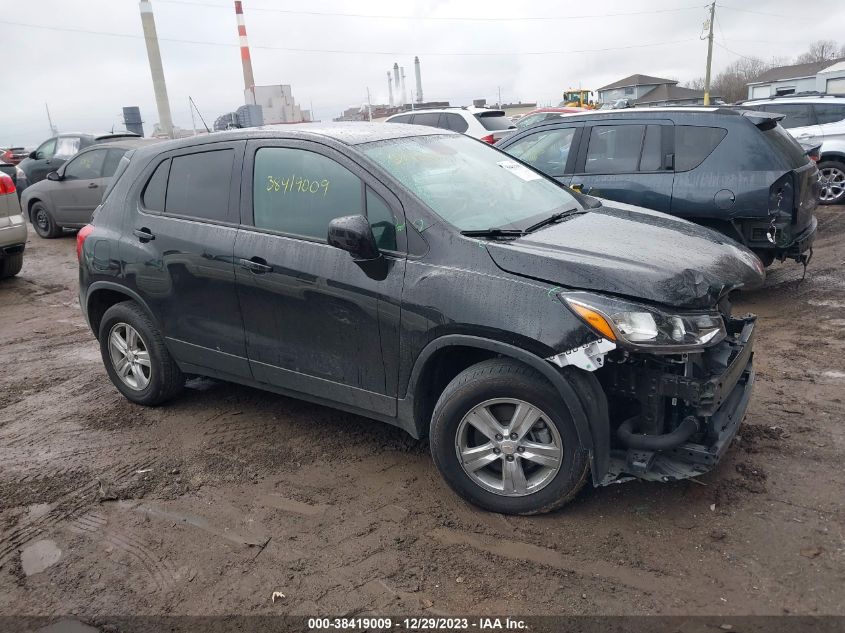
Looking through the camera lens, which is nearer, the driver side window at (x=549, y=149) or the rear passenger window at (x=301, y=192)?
the rear passenger window at (x=301, y=192)

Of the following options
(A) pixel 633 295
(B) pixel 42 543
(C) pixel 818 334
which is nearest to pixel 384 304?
(A) pixel 633 295

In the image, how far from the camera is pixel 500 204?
151 inches

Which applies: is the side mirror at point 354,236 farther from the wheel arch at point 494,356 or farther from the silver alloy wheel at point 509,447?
the silver alloy wheel at point 509,447

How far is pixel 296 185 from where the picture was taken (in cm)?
383

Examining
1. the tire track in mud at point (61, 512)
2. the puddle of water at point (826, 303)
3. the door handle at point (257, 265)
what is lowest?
the puddle of water at point (826, 303)

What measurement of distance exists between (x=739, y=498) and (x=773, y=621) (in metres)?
0.85

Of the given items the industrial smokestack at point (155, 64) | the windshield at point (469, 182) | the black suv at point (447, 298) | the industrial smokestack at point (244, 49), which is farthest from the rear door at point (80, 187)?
the industrial smokestack at point (244, 49)

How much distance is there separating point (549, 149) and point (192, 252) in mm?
4313

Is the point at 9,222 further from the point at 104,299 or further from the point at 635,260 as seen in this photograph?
the point at 635,260

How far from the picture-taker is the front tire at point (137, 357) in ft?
15.1

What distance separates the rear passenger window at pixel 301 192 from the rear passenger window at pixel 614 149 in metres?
3.84

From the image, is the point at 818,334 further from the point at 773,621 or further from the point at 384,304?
the point at 384,304

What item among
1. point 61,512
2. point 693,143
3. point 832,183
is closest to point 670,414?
point 61,512

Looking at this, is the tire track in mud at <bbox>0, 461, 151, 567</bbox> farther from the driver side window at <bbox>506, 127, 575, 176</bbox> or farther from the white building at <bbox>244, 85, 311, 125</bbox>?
the white building at <bbox>244, 85, 311, 125</bbox>
